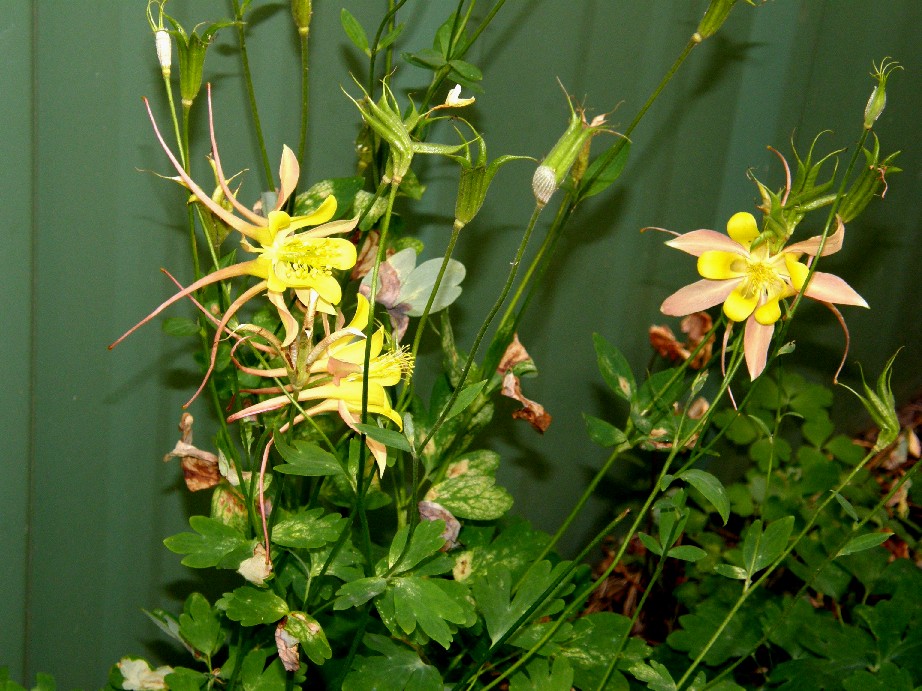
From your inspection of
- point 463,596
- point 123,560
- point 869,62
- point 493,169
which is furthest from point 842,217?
point 869,62

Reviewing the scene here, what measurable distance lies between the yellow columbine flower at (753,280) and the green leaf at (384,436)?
1.36 feet

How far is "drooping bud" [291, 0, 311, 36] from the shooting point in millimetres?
981

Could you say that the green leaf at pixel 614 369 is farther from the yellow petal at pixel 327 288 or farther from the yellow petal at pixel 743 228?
the yellow petal at pixel 327 288

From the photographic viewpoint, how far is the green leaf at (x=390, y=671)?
1003 millimetres

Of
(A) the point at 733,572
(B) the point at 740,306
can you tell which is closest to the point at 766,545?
(A) the point at 733,572

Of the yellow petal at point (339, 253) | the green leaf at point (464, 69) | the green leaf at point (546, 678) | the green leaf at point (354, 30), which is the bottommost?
the green leaf at point (546, 678)

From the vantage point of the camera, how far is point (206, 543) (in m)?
0.96

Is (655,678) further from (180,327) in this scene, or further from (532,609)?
(180,327)

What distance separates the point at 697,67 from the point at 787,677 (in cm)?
107

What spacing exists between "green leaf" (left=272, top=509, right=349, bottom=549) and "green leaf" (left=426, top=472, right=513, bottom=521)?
8.1 inches

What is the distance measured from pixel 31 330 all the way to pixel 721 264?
855 millimetres

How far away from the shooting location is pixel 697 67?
1639mm

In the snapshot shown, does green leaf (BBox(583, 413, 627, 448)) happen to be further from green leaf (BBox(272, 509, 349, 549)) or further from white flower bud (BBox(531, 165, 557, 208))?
white flower bud (BBox(531, 165, 557, 208))

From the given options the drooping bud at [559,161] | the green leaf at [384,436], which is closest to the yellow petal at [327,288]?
the green leaf at [384,436]
